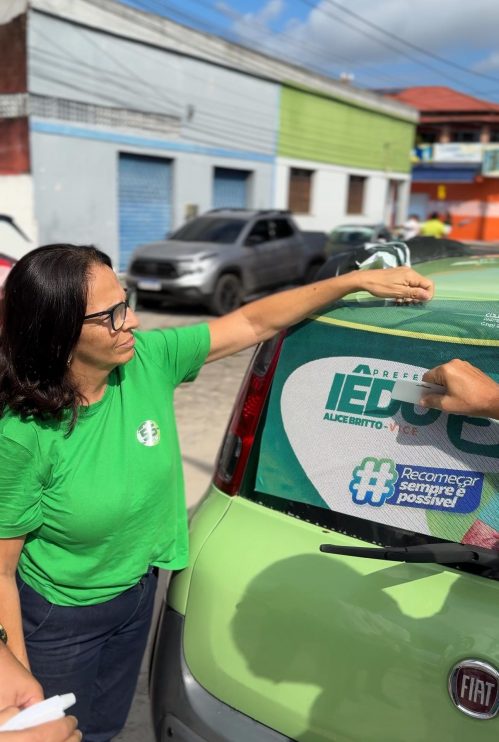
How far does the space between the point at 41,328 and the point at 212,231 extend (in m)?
10.8

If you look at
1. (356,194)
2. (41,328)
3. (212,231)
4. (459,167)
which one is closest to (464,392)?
(41,328)

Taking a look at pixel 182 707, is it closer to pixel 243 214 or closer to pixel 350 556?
pixel 350 556

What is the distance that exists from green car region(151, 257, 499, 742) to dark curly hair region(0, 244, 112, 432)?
1.68ft

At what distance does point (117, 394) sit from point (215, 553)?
0.49 metres

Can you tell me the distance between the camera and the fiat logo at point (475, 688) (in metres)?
1.24

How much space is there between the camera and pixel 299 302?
1.81 meters

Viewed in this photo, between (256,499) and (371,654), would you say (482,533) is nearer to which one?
(371,654)

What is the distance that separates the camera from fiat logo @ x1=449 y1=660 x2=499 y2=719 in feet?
4.08

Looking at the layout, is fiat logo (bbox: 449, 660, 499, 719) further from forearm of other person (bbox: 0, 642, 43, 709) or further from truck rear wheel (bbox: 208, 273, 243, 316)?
truck rear wheel (bbox: 208, 273, 243, 316)

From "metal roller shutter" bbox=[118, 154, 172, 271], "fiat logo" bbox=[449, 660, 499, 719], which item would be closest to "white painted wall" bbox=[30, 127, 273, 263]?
"metal roller shutter" bbox=[118, 154, 172, 271]

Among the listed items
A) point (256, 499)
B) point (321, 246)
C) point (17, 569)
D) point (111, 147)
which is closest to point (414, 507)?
point (256, 499)

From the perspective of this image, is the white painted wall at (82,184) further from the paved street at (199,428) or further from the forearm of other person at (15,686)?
the forearm of other person at (15,686)

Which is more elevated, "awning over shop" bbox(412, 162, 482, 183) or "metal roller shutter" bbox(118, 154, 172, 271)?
"awning over shop" bbox(412, 162, 482, 183)

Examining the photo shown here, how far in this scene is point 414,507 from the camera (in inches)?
57.9
